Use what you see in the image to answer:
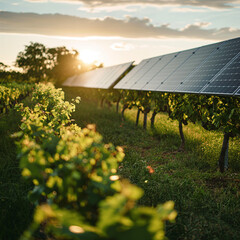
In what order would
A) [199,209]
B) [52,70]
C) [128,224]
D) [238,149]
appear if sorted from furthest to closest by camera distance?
[52,70], [238,149], [199,209], [128,224]

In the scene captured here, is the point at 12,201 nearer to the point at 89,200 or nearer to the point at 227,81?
the point at 89,200

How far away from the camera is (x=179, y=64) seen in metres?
10.2

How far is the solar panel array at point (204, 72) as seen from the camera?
6.04 m

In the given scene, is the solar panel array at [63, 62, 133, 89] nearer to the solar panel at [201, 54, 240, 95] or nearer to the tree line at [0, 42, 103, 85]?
the solar panel at [201, 54, 240, 95]

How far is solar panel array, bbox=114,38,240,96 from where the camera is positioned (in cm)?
604

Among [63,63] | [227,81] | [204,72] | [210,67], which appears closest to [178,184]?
[227,81]

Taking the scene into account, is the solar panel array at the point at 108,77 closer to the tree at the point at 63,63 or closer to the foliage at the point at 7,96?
the foliage at the point at 7,96

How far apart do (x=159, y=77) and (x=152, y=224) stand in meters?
9.52

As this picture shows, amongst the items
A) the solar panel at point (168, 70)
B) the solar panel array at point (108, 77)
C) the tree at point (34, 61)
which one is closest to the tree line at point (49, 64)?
the tree at point (34, 61)

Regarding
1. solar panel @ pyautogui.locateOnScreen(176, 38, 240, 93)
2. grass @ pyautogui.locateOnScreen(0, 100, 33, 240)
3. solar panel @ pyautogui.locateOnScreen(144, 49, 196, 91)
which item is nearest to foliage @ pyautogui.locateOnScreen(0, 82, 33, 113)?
grass @ pyautogui.locateOnScreen(0, 100, 33, 240)

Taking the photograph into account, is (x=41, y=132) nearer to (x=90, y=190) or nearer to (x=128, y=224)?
(x=90, y=190)

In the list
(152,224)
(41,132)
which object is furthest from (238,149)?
(152,224)

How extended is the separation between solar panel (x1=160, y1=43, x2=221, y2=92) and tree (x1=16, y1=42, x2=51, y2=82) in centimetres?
6322

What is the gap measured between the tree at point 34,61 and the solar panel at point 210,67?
212 ft
